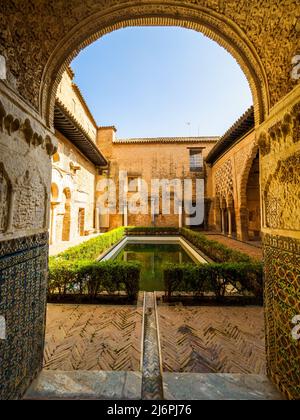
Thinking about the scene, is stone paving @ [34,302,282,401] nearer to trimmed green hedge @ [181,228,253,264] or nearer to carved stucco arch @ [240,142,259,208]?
trimmed green hedge @ [181,228,253,264]

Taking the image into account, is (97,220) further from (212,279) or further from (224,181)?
(212,279)

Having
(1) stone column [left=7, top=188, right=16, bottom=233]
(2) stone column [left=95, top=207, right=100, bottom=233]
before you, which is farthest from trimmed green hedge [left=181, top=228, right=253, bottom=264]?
(2) stone column [left=95, top=207, right=100, bottom=233]

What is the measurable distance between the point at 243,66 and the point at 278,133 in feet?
3.45

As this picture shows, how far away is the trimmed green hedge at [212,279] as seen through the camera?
4500 mm

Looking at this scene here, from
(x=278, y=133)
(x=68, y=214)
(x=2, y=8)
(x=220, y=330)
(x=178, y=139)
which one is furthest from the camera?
(x=178, y=139)

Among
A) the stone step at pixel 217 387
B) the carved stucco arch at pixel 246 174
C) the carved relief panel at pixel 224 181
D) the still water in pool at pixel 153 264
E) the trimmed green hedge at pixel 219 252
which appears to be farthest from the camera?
the carved relief panel at pixel 224 181

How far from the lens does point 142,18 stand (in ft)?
8.21

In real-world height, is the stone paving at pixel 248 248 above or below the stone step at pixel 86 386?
above

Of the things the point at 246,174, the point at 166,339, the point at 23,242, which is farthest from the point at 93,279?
the point at 246,174

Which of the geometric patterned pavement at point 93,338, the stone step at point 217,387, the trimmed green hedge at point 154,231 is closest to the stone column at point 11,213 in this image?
the geometric patterned pavement at point 93,338

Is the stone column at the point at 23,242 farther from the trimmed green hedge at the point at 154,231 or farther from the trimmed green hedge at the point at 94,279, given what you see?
the trimmed green hedge at the point at 154,231

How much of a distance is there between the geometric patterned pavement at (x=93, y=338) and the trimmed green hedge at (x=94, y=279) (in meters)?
0.38
